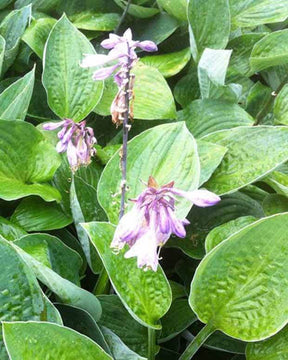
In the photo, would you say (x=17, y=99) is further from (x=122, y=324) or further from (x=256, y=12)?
(x=256, y=12)

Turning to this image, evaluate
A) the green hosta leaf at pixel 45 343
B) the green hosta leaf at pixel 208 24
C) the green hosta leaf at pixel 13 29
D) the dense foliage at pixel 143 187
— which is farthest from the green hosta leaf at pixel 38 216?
the green hosta leaf at pixel 208 24

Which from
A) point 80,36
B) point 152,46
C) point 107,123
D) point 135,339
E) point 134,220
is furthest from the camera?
point 107,123

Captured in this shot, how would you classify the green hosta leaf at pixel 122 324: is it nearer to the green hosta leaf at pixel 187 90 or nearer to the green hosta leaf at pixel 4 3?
the green hosta leaf at pixel 187 90

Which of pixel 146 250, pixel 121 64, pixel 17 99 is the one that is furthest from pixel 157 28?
pixel 146 250

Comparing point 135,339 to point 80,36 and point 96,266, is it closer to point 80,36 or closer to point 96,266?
point 96,266

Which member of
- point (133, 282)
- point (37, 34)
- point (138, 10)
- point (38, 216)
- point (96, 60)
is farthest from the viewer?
point (138, 10)

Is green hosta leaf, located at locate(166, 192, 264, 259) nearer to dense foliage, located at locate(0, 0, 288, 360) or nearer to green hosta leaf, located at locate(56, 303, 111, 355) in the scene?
dense foliage, located at locate(0, 0, 288, 360)

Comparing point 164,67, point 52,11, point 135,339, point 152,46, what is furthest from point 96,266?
point 52,11
